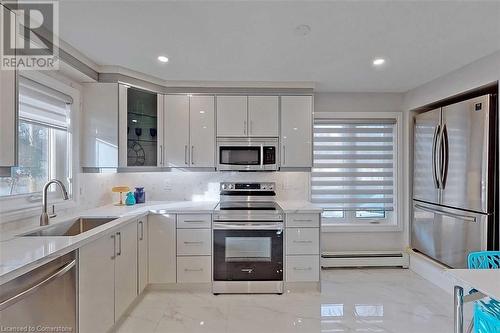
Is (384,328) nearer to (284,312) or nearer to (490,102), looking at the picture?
(284,312)

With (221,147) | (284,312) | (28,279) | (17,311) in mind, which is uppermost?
(221,147)

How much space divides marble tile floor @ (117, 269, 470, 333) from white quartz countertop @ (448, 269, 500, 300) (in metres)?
1.11

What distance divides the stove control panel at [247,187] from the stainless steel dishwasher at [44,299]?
2.05 m

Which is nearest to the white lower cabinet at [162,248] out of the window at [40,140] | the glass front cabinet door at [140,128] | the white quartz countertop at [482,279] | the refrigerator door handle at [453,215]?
the glass front cabinet door at [140,128]

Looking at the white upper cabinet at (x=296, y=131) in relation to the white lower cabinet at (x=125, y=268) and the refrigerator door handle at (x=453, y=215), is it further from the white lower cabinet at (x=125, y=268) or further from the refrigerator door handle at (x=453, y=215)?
the white lower cabinet at (x=125, y=268)

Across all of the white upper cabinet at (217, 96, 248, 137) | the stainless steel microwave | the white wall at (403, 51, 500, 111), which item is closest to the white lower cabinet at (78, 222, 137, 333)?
the stainless steel microwave

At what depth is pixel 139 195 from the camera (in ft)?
11.1

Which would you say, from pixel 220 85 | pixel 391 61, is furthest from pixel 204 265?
pixel 391 61

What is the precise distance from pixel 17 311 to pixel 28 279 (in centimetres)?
14

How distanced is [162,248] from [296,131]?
2.04m

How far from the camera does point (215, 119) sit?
3314mm

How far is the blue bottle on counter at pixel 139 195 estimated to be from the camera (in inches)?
133

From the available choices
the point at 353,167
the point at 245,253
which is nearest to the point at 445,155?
the point at 353,167

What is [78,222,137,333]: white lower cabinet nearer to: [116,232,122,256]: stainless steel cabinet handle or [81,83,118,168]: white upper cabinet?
[116,232,122,256]: stainless steel cabinet handle
